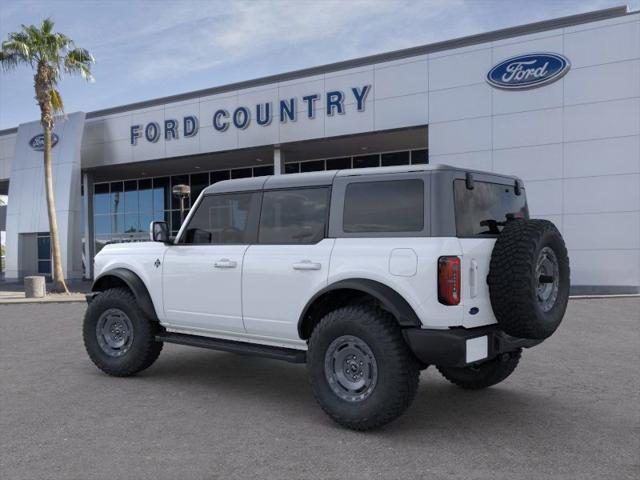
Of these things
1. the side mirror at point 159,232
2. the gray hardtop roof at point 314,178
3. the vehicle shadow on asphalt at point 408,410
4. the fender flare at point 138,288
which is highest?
the gray hardtop roof at point 314,178

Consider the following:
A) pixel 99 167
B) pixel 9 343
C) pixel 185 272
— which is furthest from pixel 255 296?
pixel 99 167

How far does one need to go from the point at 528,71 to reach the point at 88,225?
22522mm

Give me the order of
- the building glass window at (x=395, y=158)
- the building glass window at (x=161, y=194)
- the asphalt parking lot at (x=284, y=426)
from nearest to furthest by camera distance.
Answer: the asphalt parking lot at (x=284, y=426), the building glass window at (x=395, y=158), the building glass window at (x=161, y=194)

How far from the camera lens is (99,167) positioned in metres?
25.6

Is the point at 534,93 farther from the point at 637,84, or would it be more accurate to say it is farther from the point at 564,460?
the point at 564,460

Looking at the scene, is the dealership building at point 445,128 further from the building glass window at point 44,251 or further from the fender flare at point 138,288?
the fender flare at point 138,288

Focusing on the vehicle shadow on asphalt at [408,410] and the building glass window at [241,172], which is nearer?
the vehicle shadow on asphalt at [408,410]

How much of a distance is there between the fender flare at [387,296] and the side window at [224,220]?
119 cm

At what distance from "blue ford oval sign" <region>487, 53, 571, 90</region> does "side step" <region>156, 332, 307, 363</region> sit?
1466 cm

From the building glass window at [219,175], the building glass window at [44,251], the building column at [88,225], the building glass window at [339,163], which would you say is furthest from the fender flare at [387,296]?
the building column at [88,225]

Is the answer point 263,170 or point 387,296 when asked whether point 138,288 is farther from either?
point 263,170

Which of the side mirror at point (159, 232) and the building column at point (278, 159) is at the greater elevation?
the building column at point (278, 159)

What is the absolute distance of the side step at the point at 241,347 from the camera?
4.75m

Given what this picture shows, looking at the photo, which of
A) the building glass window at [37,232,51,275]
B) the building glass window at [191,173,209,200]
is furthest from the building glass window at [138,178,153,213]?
the building glass window at [37,232,51,275]
